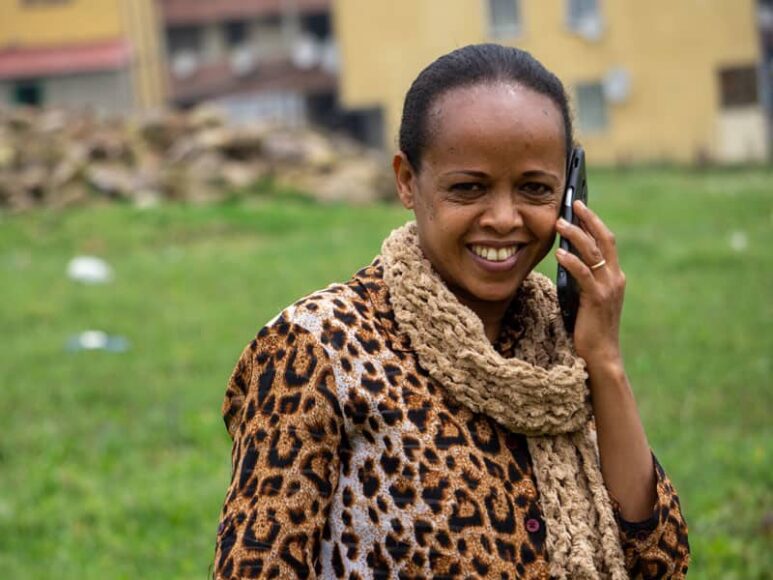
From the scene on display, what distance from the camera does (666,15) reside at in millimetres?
24781

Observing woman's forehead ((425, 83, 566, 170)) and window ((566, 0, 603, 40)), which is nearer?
woman's forehead ((425, 83, 566, 170))

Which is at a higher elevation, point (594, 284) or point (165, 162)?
point (594, 284)

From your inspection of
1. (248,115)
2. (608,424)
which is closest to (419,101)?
(608,424)

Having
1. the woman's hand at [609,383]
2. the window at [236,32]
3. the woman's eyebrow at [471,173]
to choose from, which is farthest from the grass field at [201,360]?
the window at [236,32]

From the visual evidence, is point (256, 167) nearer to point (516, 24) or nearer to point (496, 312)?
point (516, 24)

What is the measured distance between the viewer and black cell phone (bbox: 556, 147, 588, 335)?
2.20m

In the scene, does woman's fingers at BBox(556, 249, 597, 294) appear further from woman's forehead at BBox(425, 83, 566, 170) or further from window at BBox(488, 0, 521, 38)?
window at BBox(488, 0, 521, 38)

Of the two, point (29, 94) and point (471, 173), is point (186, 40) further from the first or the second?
point (471, 173)

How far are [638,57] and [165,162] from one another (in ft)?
39.1

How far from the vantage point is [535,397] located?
2109 millimetres

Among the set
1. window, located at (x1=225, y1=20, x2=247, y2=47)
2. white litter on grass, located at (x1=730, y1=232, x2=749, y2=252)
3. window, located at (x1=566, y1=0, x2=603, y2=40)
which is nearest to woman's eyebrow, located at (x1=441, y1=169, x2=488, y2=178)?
white litter on grass, located at (x1=730, y1=232, x2=749, y2=252)

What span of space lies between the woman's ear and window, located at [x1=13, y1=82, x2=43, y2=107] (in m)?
30.3

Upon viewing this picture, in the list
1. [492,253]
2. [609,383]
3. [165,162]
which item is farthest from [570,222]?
[165,162]

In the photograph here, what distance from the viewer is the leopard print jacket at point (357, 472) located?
197cm
